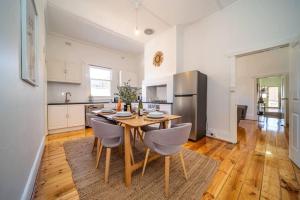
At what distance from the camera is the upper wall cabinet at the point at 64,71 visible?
11.8ft

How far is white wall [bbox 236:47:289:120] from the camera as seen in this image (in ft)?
16.8

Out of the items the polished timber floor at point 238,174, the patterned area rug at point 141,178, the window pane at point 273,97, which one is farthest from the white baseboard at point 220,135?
the window pane at point 273,97

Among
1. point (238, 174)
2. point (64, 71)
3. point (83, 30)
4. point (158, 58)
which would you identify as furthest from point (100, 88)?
point (238, 174)

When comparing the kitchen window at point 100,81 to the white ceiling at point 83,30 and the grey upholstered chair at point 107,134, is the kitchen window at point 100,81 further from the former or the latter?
the grey upholstered chair at point 107,134

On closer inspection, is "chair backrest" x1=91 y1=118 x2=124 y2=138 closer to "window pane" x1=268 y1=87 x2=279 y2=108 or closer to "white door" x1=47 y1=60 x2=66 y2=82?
"white door" x1=47 y1=60 x2=66 y2=82

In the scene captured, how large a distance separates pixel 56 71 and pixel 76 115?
1.48 meters

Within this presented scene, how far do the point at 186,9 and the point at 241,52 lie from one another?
1702 mm

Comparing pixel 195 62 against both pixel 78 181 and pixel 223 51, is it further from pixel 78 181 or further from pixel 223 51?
pixel 78 181

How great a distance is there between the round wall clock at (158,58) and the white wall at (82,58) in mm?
1606

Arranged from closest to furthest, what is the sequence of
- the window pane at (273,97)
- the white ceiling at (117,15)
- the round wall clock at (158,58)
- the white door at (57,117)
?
the white ceiling at (117,15) → the white door at (57,117) → the round wall clock at (158,58) → the window pane at (273,97)

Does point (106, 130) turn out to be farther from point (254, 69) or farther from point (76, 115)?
point (254, 69)

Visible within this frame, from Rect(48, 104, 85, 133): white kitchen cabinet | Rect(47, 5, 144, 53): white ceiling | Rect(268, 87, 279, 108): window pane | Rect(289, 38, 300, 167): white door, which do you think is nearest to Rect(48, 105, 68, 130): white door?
Rect(48, 104, 85, 133): white kitchen cabinet

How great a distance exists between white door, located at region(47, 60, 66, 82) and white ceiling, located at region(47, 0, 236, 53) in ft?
3.30

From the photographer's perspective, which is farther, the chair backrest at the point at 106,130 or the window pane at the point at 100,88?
the window pane at the point at 100,88
